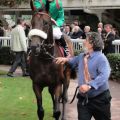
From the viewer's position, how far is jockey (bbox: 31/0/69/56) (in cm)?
931

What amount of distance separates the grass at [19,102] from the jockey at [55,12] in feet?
5.46

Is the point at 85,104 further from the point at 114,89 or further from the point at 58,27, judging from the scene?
the point at 114,89

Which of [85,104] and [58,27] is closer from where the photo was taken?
[85,104]

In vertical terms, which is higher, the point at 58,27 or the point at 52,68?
the point at 58,27

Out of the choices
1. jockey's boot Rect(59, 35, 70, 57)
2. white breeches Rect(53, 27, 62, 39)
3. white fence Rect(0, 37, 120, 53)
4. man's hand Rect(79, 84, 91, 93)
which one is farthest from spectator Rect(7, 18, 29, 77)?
man's hand Rect(79, 84, 91, 93)

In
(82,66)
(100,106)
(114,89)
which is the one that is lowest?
(114,89)

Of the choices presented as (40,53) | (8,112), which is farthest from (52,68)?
(8,112)

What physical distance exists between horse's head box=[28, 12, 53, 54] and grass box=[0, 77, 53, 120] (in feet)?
6.11

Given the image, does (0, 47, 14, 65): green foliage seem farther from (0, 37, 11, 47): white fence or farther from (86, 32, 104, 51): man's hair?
(86, 32, 104, 51): man's hair

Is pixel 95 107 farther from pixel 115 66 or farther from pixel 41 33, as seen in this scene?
pixel 115 66

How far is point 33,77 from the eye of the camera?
9391 millimetres

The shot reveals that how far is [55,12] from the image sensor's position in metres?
9.87

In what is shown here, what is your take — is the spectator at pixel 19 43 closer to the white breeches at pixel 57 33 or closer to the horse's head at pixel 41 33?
the white breeches at pixel 57 33

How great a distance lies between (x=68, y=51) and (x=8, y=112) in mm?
2001
